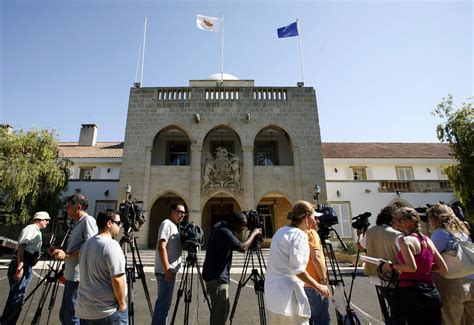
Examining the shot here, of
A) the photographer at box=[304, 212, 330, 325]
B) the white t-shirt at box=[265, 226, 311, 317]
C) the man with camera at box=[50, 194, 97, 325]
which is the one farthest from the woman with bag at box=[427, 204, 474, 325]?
the man with camera at box=[50, 194, 97, 325]

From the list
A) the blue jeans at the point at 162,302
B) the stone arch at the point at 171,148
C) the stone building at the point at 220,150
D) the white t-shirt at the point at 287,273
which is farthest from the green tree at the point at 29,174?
the white t-shirt at the point at 287,273

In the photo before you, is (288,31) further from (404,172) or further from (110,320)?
(110,320)

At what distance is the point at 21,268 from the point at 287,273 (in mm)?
4431

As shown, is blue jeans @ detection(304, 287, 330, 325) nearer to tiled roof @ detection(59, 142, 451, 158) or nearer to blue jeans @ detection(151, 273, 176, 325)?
blue jeans @ detection(151, 273, 176, 325)

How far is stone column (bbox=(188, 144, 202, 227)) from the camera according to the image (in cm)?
1564

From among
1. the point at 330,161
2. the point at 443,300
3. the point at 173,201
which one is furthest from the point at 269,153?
the point at 443,300

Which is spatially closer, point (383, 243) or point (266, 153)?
point (383, 243)

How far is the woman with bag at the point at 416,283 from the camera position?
9.38 feet

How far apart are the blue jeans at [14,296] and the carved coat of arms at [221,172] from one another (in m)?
11.8

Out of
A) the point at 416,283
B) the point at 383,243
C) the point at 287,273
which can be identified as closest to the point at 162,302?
the point at 287,273

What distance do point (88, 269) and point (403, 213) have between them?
349 centimetres

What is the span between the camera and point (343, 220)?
1728 cm

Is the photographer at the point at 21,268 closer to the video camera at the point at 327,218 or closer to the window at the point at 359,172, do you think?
the video camera at the point at 327,218

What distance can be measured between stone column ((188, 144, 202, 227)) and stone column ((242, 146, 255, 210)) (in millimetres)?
2735
